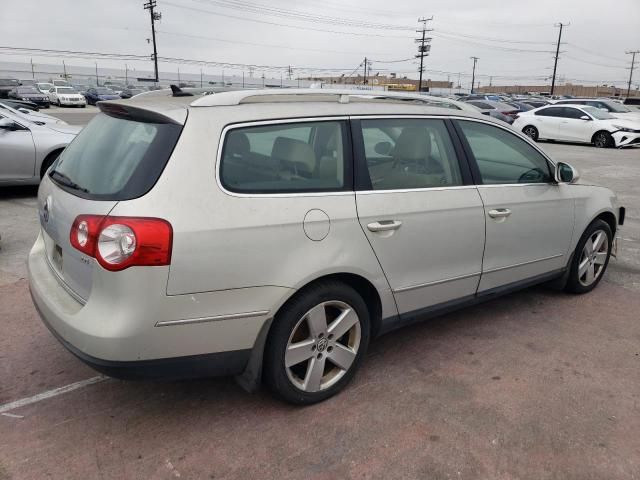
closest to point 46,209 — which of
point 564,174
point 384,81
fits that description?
point 564,174

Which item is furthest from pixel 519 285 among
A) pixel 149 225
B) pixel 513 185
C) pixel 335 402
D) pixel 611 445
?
pixel 149 225

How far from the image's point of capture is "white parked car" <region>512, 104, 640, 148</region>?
18.0 m

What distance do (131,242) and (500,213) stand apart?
2.38 m

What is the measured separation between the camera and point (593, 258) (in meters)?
4.64

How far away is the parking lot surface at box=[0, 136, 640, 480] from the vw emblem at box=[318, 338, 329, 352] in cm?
33

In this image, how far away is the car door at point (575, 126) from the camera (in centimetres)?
1883

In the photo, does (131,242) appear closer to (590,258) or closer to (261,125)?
(261,125)

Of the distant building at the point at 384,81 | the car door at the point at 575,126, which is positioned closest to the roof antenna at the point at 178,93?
the car door at the point at 575,126

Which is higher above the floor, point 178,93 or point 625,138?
point 178,93

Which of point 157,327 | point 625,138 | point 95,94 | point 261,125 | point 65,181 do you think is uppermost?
point 261,125

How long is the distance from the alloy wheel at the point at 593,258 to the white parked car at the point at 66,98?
4310 cm

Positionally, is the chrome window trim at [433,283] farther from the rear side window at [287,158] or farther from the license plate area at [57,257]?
the license plate area at [57,257]

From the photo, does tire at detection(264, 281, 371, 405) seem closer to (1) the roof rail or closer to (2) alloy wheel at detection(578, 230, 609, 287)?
(1) the roof rail

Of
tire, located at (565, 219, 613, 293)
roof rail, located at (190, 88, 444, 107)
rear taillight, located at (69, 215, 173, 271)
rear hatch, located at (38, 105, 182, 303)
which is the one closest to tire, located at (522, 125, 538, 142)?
tire, located at (565, 219, 613, 293)
